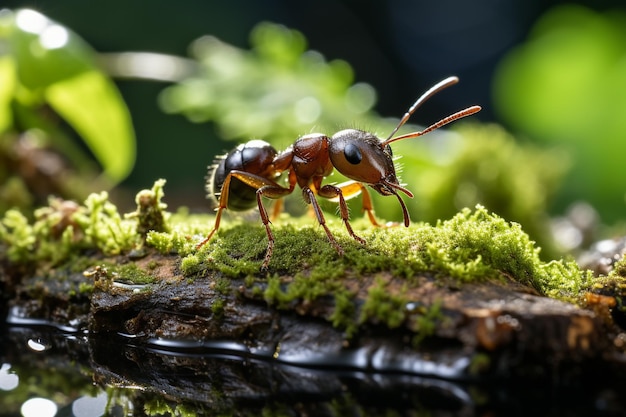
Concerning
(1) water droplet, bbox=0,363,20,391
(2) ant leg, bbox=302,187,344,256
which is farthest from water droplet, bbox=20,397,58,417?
(2) ant leg, bbox=302,187,344,256

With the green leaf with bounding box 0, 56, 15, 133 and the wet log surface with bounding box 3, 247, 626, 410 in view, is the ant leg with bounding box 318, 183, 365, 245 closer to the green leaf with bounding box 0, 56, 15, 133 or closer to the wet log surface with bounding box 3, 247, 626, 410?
the wet log surface with bounding box 3, 247, 626, 410

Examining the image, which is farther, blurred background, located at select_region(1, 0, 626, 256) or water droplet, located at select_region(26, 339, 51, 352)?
blurred background, located at select_region(1, 0, 626, 256)

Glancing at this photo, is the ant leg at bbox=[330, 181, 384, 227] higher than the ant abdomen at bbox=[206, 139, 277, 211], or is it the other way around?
the ant abdomen at bbox=[206, 139, 277, 211]

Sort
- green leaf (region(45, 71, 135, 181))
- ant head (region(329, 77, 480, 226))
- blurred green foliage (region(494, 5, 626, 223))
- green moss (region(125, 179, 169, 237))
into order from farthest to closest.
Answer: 1. blurred green foliage (region(494, 5, 626, 223))
2. green leaf (region(45, 71, 135, 181))
3. green moss (region(125, 179, 169, 237))
4. ant head (region(329, 77, 480, 226))

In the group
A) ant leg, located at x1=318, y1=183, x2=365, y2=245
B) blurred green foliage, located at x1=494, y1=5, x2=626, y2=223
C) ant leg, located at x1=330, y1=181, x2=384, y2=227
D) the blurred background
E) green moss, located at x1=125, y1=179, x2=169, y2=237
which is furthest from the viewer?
blurred green foliage, located at x1=494, y1=5, x2=626, y2=223

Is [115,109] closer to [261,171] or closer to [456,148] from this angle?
[261,171]

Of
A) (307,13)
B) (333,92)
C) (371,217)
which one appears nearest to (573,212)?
(333,92)

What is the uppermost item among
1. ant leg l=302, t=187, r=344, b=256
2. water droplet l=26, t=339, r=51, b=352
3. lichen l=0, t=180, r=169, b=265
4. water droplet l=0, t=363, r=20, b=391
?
lichen l=0, t=180, r=169, b=265

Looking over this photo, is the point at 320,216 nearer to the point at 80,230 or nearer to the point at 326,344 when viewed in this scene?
the point at 326,344
